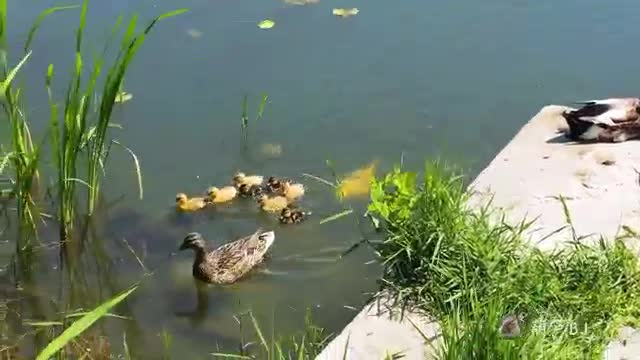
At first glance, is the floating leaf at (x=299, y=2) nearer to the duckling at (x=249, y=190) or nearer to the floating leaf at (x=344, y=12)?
the floating leaf at (x=344, y=12)

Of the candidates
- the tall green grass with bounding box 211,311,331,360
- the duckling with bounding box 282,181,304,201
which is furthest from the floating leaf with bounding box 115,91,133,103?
the tall green grass with bounding box 211,311,331,360

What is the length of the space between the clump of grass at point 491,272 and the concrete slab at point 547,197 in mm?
126

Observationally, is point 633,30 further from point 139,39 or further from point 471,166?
point 139,39

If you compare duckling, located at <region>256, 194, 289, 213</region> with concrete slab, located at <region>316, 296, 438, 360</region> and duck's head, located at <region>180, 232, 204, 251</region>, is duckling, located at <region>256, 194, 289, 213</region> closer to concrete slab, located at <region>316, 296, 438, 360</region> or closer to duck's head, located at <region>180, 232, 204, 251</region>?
duck's head, located at <region>180, 232, 204, 251</region>

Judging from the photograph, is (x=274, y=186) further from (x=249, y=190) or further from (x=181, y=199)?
(x=181, y=199)

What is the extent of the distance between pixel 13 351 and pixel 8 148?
1743 mm

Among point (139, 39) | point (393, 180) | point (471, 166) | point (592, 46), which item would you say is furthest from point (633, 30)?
point (139, 39)

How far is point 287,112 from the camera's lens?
6871 millimetres

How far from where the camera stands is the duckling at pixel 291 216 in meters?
5.70

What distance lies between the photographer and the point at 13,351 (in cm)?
473

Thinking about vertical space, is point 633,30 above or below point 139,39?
below

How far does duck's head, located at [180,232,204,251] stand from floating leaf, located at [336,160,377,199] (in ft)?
2.69

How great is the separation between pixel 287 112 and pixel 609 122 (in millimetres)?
2219

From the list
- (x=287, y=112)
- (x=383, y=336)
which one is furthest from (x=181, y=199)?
(x=383, y=336)
